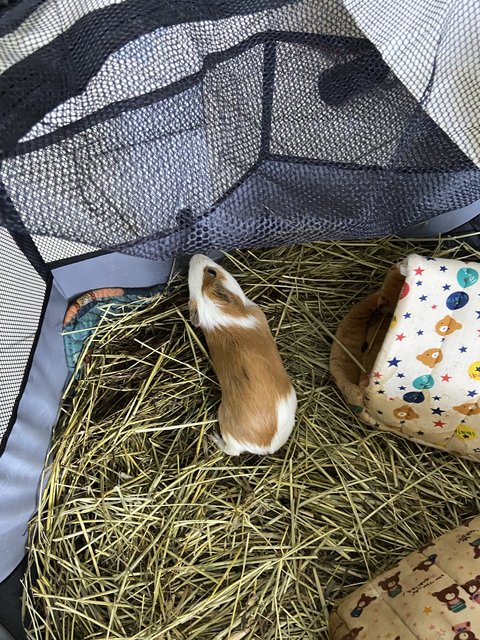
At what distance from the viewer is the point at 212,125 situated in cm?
89

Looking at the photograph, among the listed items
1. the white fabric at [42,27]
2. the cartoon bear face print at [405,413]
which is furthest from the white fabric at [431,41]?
the cartoon bear face print at [405,413]

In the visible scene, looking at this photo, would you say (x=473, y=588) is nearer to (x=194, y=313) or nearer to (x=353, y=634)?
(x=353, y=634)

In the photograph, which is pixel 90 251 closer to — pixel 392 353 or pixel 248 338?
pixel 248 338

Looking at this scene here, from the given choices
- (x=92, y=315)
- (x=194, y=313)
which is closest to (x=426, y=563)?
(x=194, y=313)

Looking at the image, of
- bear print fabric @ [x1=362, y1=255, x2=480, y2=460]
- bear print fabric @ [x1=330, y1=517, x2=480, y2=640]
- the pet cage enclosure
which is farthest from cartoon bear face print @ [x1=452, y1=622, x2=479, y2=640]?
the pet cage enclosure

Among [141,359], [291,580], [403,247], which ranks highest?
[141,359]

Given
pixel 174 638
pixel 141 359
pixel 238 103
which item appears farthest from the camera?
pixel 141 359

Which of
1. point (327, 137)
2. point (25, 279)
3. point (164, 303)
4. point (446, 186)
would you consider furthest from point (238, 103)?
point (164, 303)

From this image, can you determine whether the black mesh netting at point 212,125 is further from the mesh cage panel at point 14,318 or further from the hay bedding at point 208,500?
the hay bedding at point 208,500

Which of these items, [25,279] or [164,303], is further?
[164,303]

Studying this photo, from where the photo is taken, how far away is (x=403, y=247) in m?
1.61

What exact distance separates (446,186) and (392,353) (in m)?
0.36

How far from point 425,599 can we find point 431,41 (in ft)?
3.10

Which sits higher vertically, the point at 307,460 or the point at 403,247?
the point at 403,247
